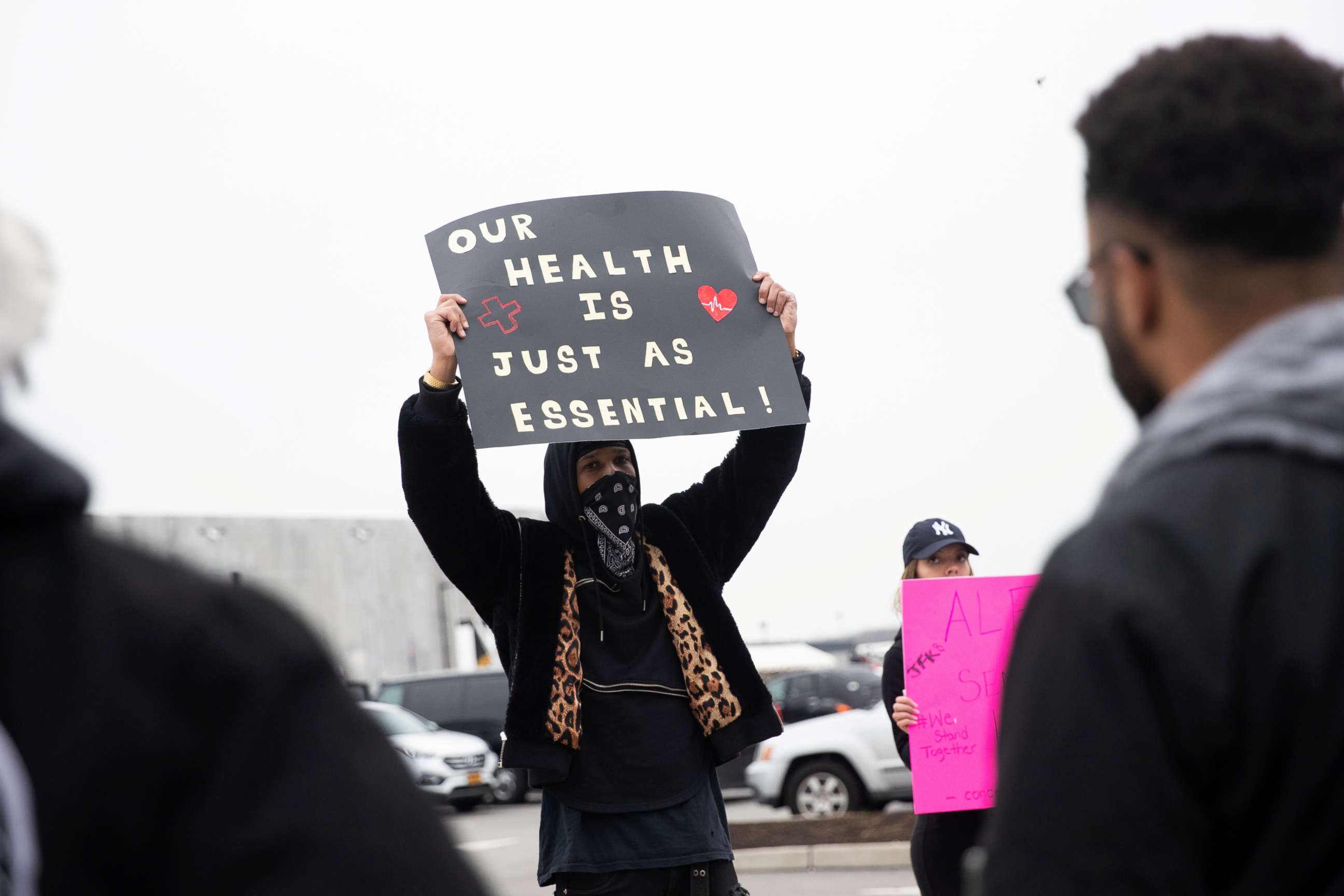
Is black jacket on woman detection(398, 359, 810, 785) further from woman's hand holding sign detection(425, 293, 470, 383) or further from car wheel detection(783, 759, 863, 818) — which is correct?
car wheel detection(783, 759, 863, 818)

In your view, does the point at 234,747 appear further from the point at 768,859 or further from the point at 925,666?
the point at 768,859

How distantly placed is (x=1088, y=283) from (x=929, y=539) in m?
3.41

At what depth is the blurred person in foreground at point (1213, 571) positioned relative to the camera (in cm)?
122

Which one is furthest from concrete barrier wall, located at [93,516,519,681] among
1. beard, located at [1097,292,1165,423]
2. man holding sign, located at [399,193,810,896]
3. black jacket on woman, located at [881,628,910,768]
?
beard, located at [1097,292,1165,423]

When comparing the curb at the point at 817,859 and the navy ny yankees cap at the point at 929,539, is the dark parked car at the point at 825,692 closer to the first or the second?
the curb at the point at 817,859

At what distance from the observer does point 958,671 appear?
4.48 meters

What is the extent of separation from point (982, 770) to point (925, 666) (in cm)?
36

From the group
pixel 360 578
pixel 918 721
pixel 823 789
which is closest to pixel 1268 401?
pixel 918 721

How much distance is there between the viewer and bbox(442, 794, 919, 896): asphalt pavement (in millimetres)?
10000

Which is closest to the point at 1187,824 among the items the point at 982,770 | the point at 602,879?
the point at 602,879

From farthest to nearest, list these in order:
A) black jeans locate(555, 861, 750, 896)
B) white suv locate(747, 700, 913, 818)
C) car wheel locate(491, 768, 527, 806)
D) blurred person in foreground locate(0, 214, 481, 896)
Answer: car wheel locate(491, 768, 527, 806)
white suv locate(747, 700, 913, 818)
black jeans locate(555, 861, 750, 896)
blurred person in foreground locate(0, 214, 481, 896)

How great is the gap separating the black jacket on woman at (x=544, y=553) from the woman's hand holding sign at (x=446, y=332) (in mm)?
90

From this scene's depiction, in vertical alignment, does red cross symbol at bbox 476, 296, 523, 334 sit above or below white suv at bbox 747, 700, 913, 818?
above

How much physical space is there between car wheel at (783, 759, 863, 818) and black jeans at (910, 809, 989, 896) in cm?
965
